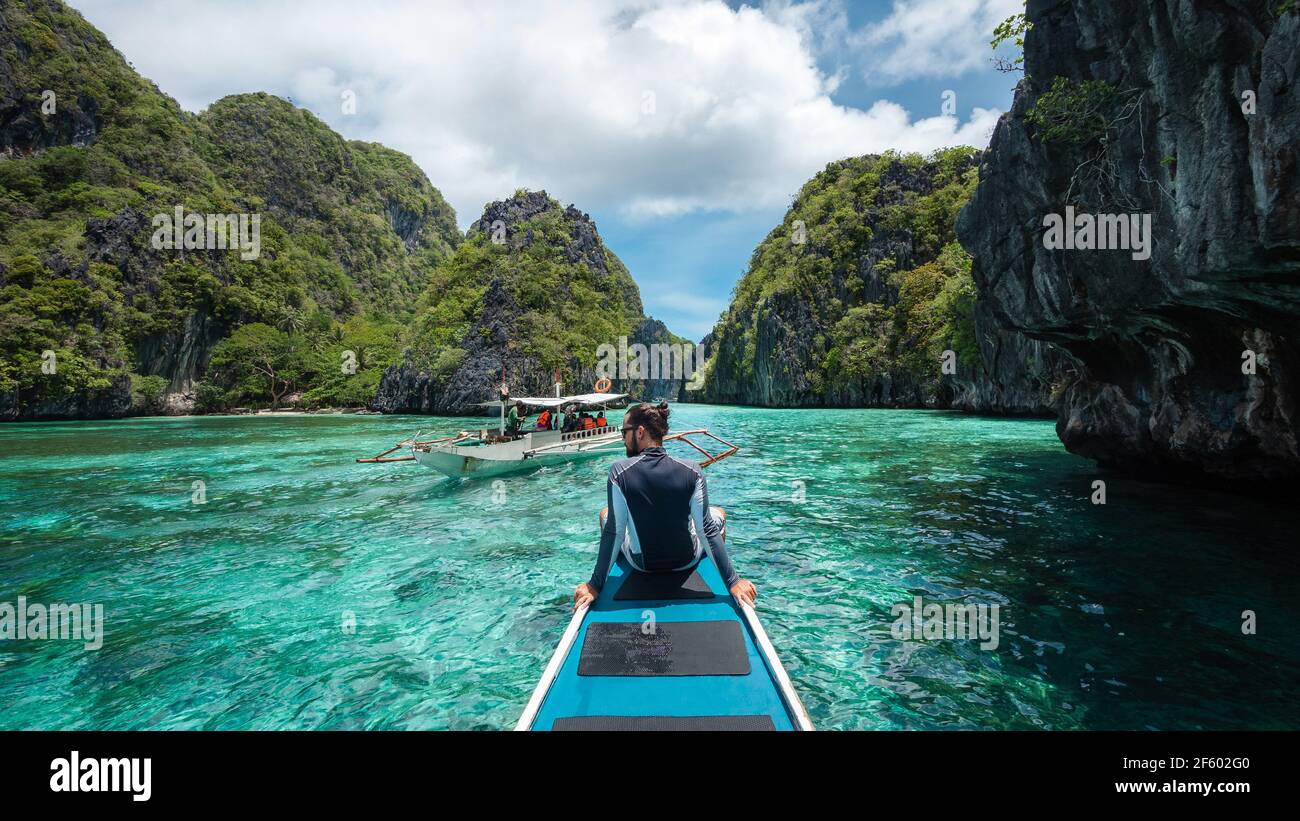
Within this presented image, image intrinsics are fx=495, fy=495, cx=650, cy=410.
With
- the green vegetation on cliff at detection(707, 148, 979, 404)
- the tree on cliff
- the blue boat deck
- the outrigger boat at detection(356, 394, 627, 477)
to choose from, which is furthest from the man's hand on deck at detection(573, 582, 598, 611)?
the tree on cliff

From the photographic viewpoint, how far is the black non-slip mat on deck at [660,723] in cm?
264

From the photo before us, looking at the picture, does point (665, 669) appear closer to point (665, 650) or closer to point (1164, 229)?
point (665, 650)

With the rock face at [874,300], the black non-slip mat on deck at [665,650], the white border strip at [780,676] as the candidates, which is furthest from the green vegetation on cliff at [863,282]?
the black non-slip mat on deck at [665,650]

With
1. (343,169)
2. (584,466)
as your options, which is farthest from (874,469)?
(343,169)

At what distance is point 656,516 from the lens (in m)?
4.12

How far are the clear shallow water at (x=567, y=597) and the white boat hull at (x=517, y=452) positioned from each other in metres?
1.71

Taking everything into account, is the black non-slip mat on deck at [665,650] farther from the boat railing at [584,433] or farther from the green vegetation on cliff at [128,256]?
the green vegetation on cliff at [128,256]

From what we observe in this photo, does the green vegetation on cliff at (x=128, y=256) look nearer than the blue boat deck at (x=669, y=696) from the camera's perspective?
No

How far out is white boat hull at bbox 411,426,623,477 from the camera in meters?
14.8

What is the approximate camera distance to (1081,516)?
9539 mm

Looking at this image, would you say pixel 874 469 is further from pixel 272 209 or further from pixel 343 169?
pixel 343 169

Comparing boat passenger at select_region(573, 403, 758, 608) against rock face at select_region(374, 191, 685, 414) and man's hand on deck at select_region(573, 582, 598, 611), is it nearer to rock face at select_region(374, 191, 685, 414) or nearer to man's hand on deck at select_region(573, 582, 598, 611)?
man's hand on deck at select_region(573, 582, 598, 611)

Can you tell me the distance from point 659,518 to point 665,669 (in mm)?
1191

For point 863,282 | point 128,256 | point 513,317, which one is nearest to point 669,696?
point 513,317
